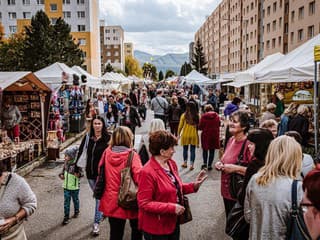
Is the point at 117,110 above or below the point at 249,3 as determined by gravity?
below

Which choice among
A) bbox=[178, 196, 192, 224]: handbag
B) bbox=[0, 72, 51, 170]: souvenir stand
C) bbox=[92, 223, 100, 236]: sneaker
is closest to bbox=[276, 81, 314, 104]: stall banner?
bbox=[0, 72, 51, 170]: souvenir stand

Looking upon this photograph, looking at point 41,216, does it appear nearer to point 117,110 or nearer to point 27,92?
point 27,92

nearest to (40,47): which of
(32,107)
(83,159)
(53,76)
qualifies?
(53,76)

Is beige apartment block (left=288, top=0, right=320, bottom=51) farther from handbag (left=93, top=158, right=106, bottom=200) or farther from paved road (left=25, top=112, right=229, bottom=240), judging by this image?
handbag (left=93, top=158, right=106, bottom=200)

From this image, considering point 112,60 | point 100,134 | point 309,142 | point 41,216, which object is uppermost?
point 112,60

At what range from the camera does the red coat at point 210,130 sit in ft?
28.5

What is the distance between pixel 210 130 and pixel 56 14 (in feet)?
202

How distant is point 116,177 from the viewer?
3922mm

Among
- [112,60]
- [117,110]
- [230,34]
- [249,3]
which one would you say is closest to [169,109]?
[117,110]

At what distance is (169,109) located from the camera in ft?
41.0

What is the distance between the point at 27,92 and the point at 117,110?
153 inches

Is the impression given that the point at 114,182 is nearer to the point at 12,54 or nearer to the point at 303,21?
the point at 303,21

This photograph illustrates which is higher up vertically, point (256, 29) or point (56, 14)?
point (56, 14)

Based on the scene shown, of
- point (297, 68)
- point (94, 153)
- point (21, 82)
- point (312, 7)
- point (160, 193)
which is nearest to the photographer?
point (160, 193)
